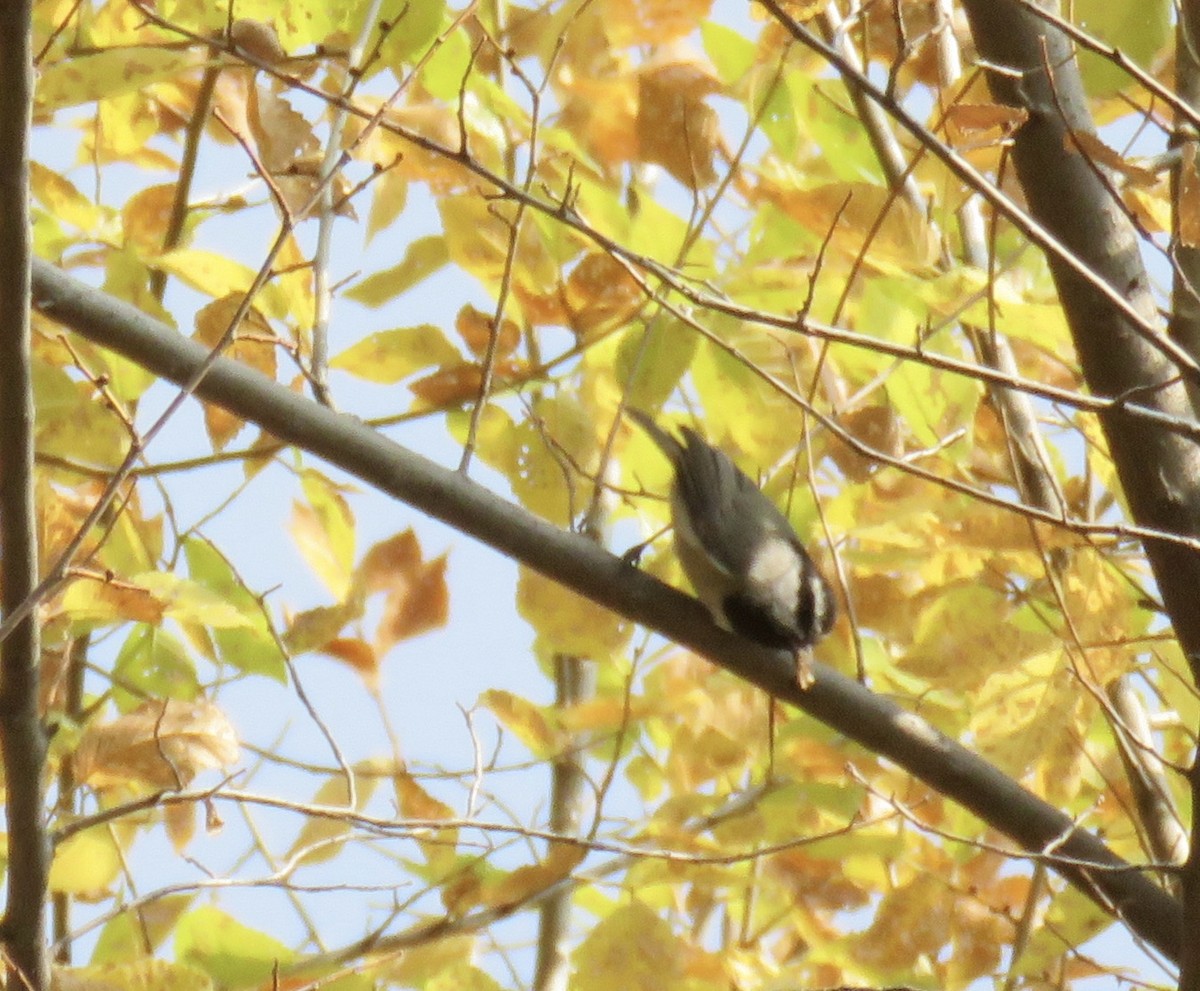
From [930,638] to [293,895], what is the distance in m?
1.21

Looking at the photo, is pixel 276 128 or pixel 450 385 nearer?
pixel 276 128

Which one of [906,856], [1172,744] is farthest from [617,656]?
[1172,744]

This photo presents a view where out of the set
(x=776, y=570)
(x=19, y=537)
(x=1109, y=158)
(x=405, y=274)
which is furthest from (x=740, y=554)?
(x=19, y=537)

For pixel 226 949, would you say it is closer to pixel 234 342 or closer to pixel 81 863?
pixel 81 863

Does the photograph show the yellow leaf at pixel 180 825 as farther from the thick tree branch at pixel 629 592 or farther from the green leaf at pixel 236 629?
the thick tree branch at pixel 629 592

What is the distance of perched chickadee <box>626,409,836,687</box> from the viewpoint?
249 centimetres

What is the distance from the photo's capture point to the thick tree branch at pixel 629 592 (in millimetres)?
1601

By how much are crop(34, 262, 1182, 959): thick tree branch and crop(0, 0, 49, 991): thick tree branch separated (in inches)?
7.2

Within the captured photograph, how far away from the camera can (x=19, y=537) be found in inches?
55.4

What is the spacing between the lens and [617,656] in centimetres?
214

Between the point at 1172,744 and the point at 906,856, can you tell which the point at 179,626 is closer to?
the point at 906,856

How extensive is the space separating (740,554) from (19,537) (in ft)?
5.99

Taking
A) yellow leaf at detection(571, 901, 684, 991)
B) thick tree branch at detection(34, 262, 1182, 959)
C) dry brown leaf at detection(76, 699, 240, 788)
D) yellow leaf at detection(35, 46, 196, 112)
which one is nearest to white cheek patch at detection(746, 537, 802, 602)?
thick tree branch at detection(34, 262, 1182, 959)

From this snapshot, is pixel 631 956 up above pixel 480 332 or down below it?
below
